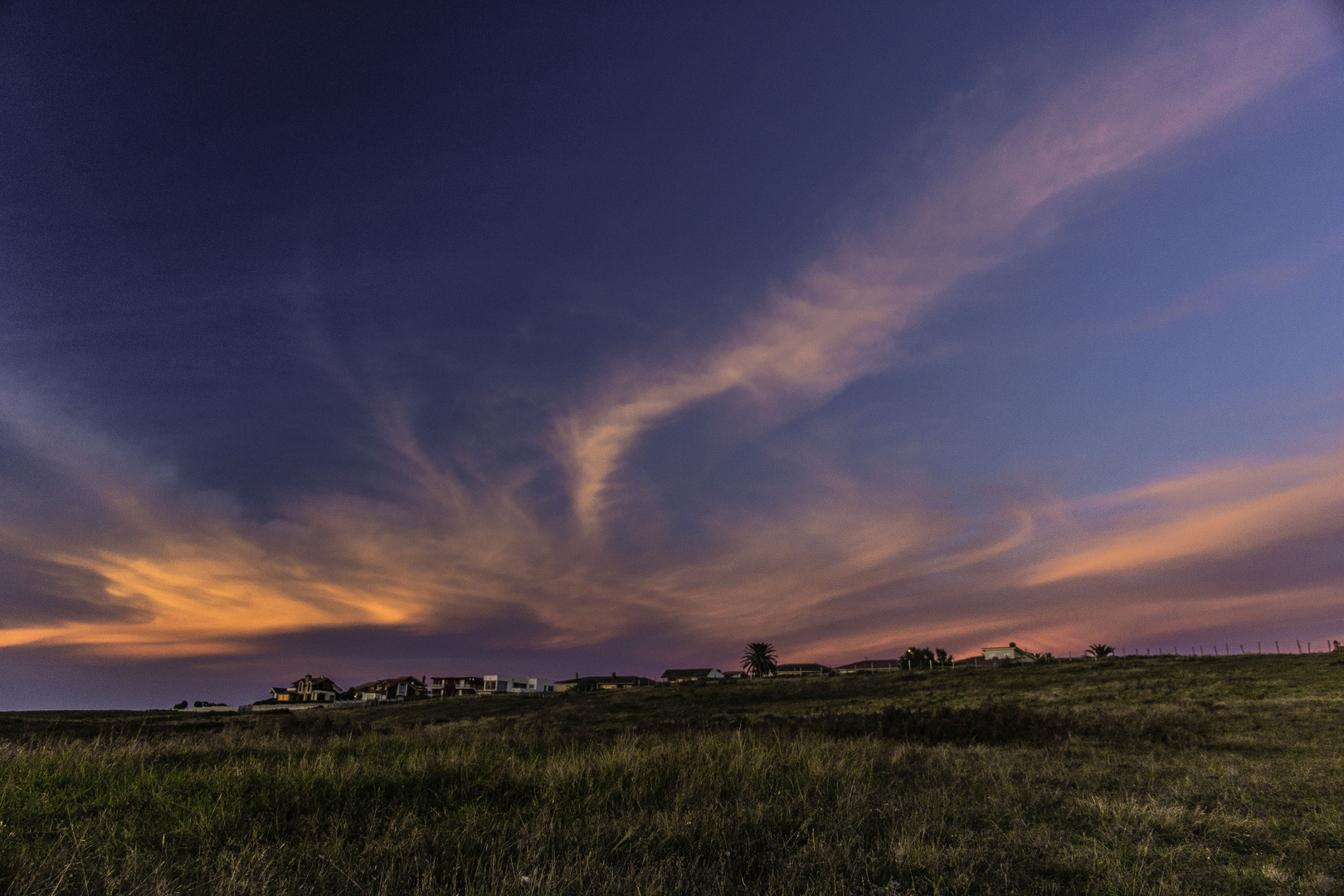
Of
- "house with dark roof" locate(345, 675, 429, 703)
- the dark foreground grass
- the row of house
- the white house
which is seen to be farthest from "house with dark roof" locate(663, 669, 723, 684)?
the dark foreground grass

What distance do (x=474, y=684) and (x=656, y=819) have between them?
13389 cm

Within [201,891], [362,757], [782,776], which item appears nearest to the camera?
[201,891]

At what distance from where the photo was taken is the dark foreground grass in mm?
4883

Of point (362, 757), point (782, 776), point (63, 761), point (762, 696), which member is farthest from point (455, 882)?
point (762, 696)

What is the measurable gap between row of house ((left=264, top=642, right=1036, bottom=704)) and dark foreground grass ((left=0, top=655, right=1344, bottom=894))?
68126mm

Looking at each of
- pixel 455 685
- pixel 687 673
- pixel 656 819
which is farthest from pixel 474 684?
pixel 656 819

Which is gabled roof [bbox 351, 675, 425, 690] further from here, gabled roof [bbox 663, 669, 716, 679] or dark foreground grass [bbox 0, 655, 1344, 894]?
dark foreground grass [bbox 0, 655, 1344, 894]

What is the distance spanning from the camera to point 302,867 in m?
5.04

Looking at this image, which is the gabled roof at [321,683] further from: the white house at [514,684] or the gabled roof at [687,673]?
the gabled roof at [687,673]

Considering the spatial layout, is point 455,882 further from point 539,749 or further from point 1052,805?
point 539,749

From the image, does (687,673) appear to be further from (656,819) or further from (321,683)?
(656,819)

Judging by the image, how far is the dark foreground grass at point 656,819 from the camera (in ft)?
16.0

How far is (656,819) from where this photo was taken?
635 cm

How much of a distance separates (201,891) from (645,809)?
13.5 ft
